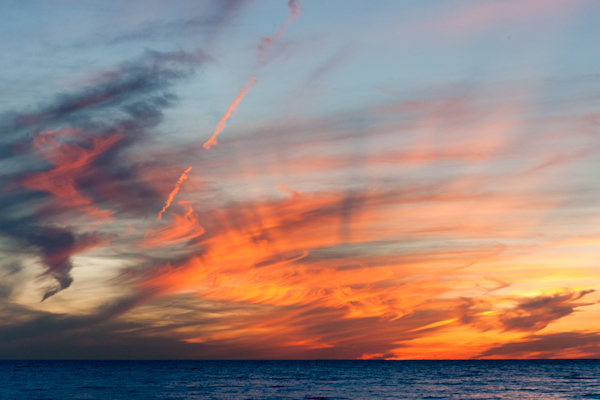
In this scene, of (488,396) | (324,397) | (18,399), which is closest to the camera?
(18,399)

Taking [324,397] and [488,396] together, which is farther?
[488,396]

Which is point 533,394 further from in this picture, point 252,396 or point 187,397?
point 187,397

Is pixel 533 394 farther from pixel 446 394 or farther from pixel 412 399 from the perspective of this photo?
pixel 412 399

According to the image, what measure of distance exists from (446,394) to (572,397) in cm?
1692

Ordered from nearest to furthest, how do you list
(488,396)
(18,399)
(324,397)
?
(18,399) < (324,397) < (488,396)

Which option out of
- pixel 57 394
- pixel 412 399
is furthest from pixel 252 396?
pixel 57 394

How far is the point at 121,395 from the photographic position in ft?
243

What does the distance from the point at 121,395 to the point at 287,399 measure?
2388 cm

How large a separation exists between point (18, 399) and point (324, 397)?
38552 millimetres

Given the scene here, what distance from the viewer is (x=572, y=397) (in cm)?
7406

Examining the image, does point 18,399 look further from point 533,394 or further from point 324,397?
point 533,394

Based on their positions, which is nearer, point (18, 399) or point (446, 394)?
point (18, 399)

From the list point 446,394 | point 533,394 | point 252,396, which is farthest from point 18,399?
point 533,394

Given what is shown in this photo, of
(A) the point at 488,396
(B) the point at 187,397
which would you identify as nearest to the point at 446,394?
(A) the point at 488,396
